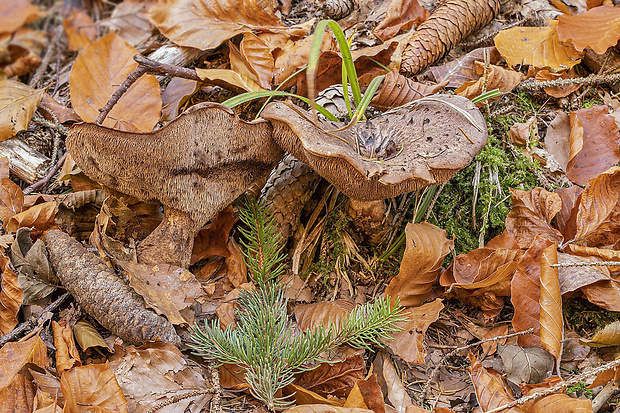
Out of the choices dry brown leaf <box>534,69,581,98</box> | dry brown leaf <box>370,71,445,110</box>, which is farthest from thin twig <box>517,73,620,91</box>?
dry brown leaf <box>370,71,445,110</box>

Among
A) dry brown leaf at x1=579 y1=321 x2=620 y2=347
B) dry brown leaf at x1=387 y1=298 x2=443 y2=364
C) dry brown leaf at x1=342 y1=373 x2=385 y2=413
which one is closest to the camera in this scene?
dry brown leaf at x1=342 y1=373 x2=385 y2=413

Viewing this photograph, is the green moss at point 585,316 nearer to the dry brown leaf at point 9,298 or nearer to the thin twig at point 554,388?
the thin twig at point 554,388

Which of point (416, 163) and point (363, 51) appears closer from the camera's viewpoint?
point (416, 163)

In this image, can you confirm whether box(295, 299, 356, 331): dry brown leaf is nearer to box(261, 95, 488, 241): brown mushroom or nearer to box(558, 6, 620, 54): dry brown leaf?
box(261, 95, 488, 241): brown mushroom

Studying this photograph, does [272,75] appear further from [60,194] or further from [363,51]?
[60,194]

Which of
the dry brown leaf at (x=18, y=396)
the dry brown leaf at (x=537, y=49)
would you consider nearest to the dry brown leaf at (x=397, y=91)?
the dry brown leaf at (x=537, y=49)

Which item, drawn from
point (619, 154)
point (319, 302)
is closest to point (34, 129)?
point (319, 302)

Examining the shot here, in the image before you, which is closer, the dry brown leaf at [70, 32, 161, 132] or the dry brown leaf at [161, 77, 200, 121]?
the dry brown leaf at [70, 32, 161, 132]
